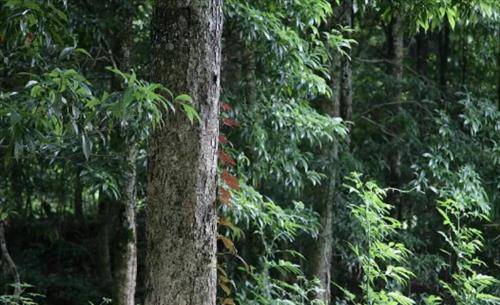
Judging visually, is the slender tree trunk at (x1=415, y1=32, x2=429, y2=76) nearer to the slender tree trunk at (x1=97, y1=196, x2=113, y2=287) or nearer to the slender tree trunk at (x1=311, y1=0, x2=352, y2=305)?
the slender tree trunk at (x1=311, y1=0, x2=352, y2=305)

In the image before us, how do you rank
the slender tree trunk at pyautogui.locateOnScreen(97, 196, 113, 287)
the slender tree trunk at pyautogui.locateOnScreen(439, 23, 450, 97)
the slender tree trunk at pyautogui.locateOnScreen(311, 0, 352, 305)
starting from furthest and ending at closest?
the slender tree trunk at pyautogui.locateOnScreen(97, 196, 113, 287) < the slender tree trunk at pyautogui.locateOnScreen(439, 23, 450, 97) < the slender tree trunk at pyautogui.locateOnScreen(311, 0, 352, 305)

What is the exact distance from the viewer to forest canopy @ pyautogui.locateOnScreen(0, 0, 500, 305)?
8.35 ft

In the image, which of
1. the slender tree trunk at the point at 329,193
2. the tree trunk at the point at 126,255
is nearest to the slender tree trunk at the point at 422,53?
the slender tree trunk at the point at 329,193

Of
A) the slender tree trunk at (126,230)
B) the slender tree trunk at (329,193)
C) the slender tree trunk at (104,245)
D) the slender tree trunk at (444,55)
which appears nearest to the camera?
the slender tree trunk at (126,230)

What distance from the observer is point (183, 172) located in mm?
2525

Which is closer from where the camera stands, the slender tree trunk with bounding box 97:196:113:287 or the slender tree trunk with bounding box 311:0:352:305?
the slender tree trunk with bounding box 311:0:352:305

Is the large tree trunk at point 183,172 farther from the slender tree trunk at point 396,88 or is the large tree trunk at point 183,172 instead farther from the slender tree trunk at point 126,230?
the slender tree trunk at point 396,88

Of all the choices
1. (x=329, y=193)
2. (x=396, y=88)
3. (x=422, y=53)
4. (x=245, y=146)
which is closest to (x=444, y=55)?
(x=422, y=53)

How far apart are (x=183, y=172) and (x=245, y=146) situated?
2690 mm

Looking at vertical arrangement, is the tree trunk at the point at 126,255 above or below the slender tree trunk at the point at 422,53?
below

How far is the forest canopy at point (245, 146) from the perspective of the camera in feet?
8.35

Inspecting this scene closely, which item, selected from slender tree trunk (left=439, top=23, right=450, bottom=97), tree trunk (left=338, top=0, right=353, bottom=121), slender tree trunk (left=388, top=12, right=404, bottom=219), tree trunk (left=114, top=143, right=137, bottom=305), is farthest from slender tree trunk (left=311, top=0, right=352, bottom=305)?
slender tree trunk (left=439, top=23, right=450, bottom=97)

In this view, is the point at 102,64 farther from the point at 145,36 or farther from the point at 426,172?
the point at 426,172

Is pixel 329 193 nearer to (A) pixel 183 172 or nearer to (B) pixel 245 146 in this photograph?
(B) pixel 245 146
